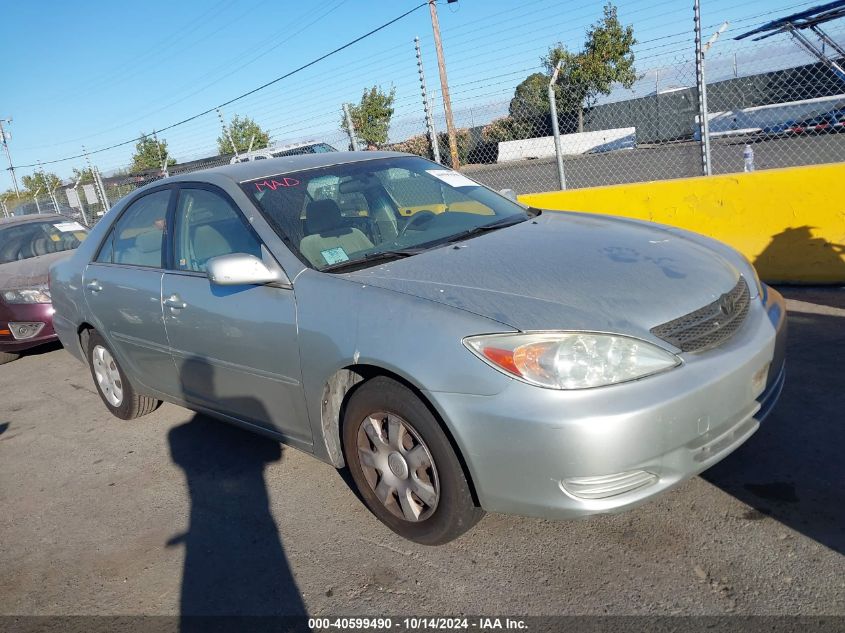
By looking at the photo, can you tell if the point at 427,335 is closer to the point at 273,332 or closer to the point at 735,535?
the point at 273,332

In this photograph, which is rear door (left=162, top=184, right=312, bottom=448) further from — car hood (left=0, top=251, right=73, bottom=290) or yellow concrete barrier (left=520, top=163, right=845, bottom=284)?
yellow concrete barrier (left=520, top=163, right=845, bottom=284)

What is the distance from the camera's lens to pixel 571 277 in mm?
2889

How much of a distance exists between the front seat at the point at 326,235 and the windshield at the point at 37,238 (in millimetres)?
5860

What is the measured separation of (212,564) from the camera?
3117 mm

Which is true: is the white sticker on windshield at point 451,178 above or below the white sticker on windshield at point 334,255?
above

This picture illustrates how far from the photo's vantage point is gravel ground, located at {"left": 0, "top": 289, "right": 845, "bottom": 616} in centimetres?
257

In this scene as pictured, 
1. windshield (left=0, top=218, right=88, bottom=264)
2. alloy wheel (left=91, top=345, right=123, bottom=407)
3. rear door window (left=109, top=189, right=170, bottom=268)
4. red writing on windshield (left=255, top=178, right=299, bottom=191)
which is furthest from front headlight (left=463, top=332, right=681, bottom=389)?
windshield (left=0, top=218, right=88, bottom=264)

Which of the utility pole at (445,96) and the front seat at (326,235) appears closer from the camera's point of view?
the front seat at (326,235)

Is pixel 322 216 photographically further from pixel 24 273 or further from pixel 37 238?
pixel 37 238

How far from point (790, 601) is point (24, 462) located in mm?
4439

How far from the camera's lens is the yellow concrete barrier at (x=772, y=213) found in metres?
5.84

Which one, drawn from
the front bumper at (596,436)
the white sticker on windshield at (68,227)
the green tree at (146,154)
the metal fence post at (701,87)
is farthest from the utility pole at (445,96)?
the green tree at (146,154)

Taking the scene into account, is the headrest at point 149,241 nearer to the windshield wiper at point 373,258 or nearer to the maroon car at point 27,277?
the windshield wiper at point 373,258

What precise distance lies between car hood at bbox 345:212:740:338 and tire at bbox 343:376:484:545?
1.45ft
